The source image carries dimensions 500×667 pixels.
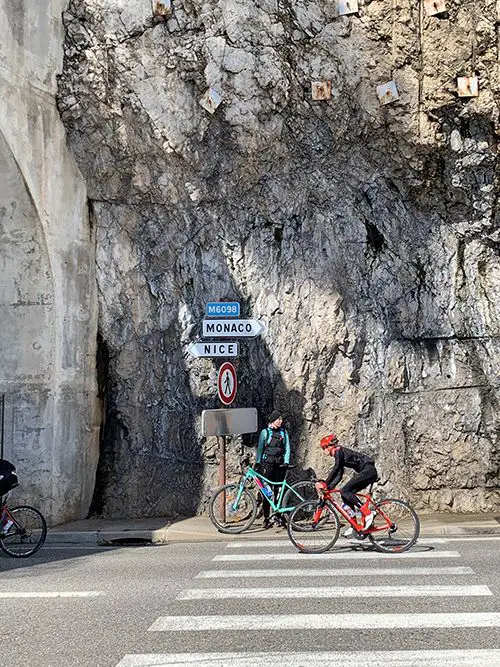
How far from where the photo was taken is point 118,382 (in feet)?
52.5

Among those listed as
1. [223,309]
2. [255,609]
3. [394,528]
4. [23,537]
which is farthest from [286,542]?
[255,609]

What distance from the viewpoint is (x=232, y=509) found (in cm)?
1369

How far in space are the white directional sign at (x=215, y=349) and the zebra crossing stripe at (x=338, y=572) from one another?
508cm

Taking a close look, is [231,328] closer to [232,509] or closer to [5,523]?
[232,509]

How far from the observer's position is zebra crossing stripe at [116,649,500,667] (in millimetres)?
6074

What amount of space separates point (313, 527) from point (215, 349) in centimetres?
395

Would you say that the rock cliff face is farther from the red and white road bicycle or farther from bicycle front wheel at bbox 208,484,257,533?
the red and white road bicycle

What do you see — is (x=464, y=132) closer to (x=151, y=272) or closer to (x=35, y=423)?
(x=151, y=272)

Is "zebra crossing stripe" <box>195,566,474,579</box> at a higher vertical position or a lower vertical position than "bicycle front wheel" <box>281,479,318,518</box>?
lower

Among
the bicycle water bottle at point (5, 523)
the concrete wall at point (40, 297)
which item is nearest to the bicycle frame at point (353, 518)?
the bicycle water bottle at point (5, 523)

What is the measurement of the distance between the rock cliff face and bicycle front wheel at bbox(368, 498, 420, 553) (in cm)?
393

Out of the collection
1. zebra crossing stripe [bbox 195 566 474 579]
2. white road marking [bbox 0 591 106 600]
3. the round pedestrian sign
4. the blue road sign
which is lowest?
zebra crossing stripe [bbox 195 566 474 579]

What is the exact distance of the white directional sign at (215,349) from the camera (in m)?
14.5

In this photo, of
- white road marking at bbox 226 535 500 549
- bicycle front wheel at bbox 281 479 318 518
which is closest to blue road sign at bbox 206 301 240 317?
bicycle front wheel at bbox 281 479 318 518
